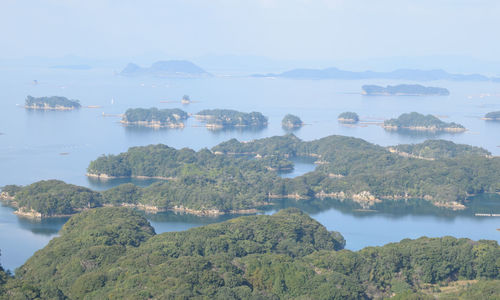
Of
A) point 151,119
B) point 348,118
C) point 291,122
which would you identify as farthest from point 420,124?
point 151,119

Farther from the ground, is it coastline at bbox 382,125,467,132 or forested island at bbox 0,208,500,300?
coastline at bbox 382,125,467,132

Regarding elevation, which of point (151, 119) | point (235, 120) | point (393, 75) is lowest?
point (151, 119)

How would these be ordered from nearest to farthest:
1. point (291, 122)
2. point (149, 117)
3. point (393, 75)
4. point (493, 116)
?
1. point (149, 117)
2. point (291, 122)
3. point (493, 116)
4. point (393, 75)

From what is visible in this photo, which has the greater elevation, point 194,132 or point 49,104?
point 49,104

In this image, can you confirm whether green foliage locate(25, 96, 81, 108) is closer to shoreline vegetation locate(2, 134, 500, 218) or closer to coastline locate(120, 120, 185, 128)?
coastline locate(120, 120, 185, 128)

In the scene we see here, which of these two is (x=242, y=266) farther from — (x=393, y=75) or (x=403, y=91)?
(x=393, y=75)

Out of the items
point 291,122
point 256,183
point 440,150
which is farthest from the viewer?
point 291,122

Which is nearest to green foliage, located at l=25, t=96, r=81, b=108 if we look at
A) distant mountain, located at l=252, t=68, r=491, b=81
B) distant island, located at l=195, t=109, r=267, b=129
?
distant island, located at l=195, t=109, r=267, b=129
